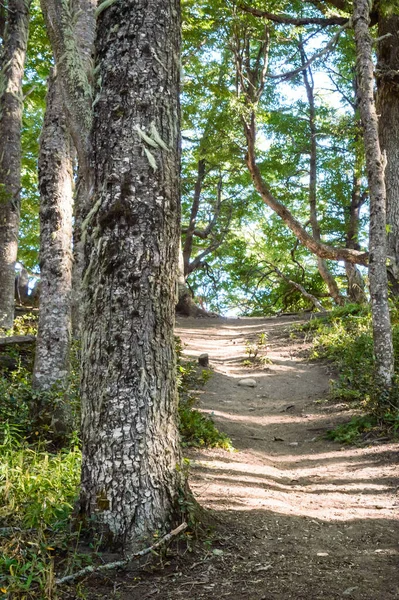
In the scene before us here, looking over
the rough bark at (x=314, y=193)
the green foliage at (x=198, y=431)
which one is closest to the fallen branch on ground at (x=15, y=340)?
the green foliage at (x=198, y=431)

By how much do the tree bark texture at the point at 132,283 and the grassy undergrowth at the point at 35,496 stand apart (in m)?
0.30

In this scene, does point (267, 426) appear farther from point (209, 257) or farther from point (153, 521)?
point (209, 257)

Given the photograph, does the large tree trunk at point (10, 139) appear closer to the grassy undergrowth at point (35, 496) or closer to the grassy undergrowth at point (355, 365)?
the grassy undergrowth at point (35, 496)

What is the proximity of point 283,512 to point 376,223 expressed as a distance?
16.5ft

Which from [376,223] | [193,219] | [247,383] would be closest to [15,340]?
[247,383]

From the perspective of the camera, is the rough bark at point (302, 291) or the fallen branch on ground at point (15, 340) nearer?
the fallen branch on ground at point (15, 340)

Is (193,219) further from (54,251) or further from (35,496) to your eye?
(35,496)

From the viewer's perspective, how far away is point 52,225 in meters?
6.82

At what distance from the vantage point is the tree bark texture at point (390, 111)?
12328mm

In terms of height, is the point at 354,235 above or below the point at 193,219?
below

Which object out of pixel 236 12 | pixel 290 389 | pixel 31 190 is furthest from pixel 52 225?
pixel 31 190

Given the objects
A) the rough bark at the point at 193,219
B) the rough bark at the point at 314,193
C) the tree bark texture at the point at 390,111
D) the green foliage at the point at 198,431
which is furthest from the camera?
the rough bark at the point at 193,219

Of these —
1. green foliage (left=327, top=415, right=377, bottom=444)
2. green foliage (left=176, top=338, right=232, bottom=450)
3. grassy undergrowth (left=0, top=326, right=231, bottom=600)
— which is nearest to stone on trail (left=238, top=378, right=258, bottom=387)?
green foliage (left=176, top=338, right=232, bottom=450)

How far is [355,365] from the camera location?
32.0 feet
